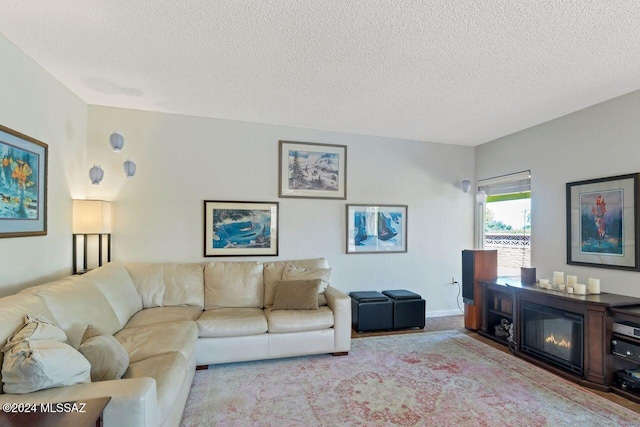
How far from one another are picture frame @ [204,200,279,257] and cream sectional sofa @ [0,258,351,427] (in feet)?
0.97

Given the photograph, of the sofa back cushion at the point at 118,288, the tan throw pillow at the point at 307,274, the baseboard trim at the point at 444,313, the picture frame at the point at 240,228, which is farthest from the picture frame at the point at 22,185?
the baseboard trim at the point at 444,313

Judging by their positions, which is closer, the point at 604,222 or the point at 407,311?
the point at 604,222

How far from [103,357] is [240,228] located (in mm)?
2275

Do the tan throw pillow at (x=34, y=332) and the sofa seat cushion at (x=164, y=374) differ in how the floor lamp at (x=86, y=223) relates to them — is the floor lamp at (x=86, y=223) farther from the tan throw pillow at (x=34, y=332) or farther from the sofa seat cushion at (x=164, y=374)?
the sofa seat cushion at (x=164, y=374)

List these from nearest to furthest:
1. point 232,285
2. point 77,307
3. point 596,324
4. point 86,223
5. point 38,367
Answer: point 38,367
point 77,307
point 596,324
point 86,223
point 232,285

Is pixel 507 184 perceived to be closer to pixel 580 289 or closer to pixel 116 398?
pixel 580 289

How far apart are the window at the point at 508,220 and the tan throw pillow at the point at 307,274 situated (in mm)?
2645

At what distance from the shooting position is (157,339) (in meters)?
2.34

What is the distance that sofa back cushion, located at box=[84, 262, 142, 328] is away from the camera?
2643 millimetres

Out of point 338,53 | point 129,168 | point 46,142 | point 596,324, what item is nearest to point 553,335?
point 596,324

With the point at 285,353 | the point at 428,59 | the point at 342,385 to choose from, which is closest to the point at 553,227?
the point at 428,59

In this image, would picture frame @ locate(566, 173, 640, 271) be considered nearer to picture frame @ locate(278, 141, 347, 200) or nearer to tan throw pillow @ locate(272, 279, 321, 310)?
picture frame @ locate(278, 141, 347, 200)

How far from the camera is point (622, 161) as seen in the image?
302 centimetres

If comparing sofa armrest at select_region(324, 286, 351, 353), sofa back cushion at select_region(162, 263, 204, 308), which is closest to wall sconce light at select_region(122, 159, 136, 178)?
sofa back cushion at select_region(162, 263, 204, 308)
